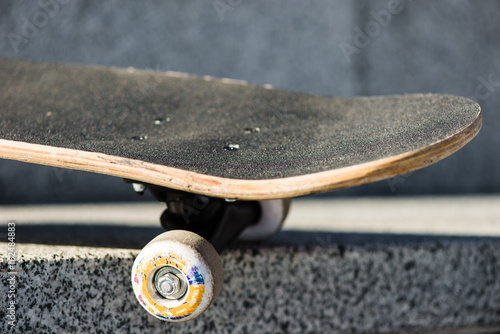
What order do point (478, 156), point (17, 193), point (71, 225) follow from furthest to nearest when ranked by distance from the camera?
point (478, 156) → point (17, 193) → point (71, 225)

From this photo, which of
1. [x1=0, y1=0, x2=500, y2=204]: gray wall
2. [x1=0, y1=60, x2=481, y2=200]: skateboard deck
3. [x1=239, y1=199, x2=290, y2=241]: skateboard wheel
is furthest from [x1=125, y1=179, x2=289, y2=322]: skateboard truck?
[x1=0, y1=0, x2=500, y2=204]: gray wall

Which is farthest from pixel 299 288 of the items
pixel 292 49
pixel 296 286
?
pixel 292 49

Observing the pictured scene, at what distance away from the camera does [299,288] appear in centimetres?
119

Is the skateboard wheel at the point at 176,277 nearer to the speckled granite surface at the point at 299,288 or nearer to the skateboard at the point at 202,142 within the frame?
the skateboard at the point at 202,142

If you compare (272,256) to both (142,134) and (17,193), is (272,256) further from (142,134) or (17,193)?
(17,193)

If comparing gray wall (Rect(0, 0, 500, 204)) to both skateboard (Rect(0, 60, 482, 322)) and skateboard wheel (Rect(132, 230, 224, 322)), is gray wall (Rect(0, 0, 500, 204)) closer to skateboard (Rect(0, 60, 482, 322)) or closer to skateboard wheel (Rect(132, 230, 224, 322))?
skateboard (Rect(0, 60, 482, 322))

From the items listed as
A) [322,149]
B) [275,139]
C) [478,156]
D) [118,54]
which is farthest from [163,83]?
[478,156]

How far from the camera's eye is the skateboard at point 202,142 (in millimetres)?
830

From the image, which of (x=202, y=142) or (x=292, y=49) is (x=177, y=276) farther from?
(x=292, y=49)

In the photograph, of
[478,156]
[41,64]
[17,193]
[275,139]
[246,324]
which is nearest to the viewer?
[275,139]

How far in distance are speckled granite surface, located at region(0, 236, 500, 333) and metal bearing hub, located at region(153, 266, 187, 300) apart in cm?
25

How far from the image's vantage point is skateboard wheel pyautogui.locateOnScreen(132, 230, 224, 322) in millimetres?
829

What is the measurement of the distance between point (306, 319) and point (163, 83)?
78cm

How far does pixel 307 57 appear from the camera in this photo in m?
2.78
